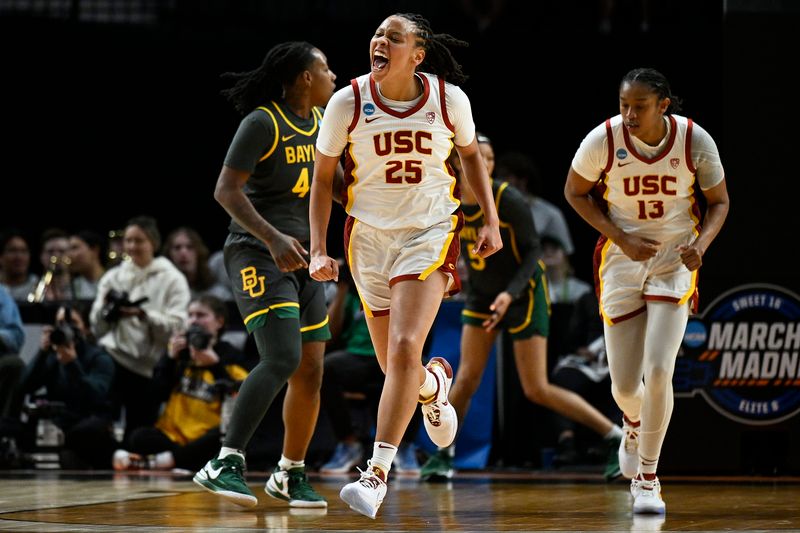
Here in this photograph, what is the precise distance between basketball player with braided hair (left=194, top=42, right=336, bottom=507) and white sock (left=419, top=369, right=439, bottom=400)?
0.60m

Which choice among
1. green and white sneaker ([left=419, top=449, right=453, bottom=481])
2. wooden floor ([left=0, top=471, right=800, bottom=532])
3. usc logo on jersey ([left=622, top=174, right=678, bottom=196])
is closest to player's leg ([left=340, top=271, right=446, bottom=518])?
wooden floor ([left=0, top=471, right=800, bottom=532])

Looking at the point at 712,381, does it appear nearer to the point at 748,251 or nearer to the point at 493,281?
the point at 748,251

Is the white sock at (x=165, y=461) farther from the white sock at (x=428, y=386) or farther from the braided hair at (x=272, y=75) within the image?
the white sock at (x=428, y=386)

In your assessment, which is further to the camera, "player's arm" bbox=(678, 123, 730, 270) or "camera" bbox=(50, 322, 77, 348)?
"camera" bbox=(50, 322, 77, 348)

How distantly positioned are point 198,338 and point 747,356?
137 inches

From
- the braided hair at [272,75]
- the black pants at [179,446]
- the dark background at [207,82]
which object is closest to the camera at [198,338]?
the black pants at [179,446]

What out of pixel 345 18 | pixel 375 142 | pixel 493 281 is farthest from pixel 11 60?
pixel 375 142

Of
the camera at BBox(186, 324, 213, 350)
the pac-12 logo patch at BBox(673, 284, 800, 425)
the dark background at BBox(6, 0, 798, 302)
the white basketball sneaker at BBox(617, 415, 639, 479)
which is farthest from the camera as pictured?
the dark background at BBox(6, 0, 798, 302)

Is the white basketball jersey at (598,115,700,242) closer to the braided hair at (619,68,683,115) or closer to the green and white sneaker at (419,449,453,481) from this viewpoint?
the braided hair at (619,68,683,115)

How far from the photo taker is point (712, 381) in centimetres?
737

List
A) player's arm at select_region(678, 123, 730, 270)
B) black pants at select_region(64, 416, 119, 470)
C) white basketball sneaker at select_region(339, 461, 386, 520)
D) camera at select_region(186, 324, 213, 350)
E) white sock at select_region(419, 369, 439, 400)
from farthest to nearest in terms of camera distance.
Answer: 1. black pants at select_region(64, 416, 119, 470)
2. camera at select_region(186, 324, 213, 350)
3. player's arm at select_region(678, 123, 730, 270)
4. white sock at select_region(419, 369, 439, 400)
5. white basketball sneaker at select_region(339, 461, 386, 520)

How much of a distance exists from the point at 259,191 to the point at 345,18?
6487 millimetres

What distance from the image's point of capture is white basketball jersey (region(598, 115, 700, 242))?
5.39 meters

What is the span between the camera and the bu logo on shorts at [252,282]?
539 centimetres
